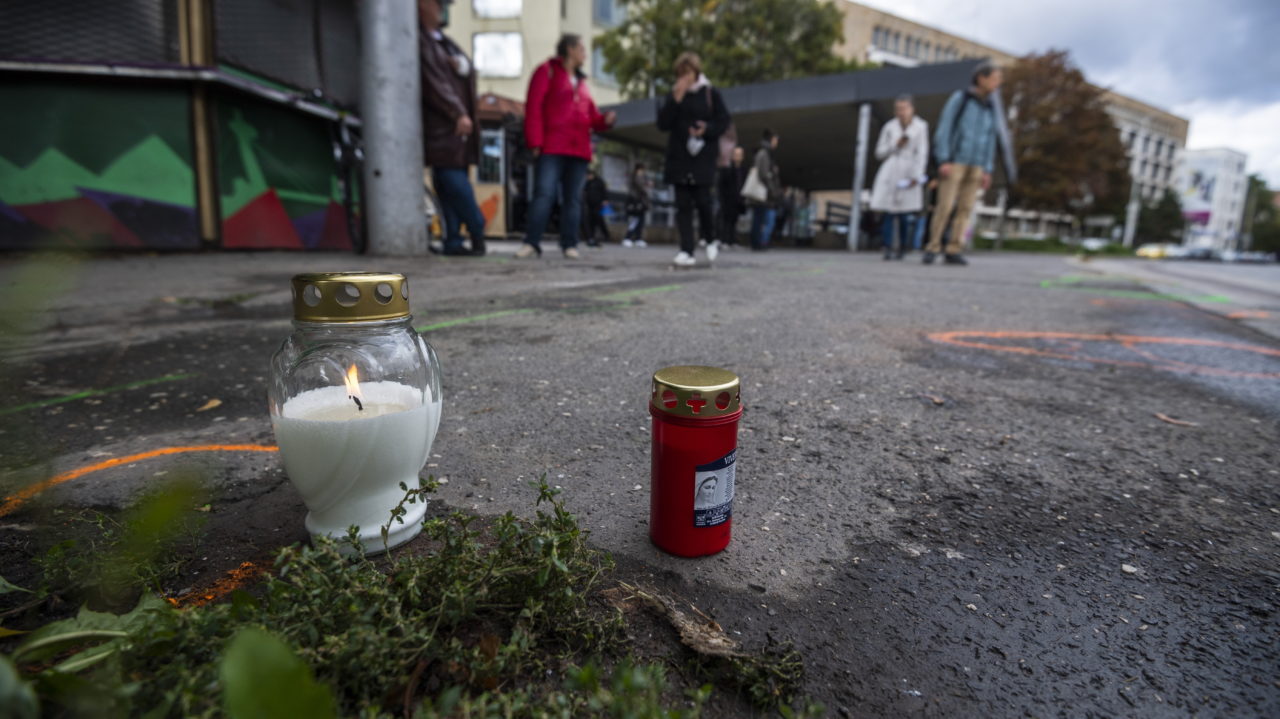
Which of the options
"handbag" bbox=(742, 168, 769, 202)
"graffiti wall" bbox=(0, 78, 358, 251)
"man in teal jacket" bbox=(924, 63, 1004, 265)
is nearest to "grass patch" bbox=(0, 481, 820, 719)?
"graffiti wall" bbox=(0, 78, 358, 251)

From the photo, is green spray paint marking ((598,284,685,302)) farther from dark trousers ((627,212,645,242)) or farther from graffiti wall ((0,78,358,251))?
dark trousers ((627,212,645,242))

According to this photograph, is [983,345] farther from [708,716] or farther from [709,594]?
[708,716]

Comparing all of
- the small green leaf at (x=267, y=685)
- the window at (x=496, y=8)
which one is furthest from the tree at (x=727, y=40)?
the small green leaf at (x=267, y=685)

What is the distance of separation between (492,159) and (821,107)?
7.42 m

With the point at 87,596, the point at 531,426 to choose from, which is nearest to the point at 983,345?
the point at 531,426

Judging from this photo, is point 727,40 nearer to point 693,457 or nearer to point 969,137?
point 969,137

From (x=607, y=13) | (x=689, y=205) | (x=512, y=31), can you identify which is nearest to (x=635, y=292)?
(x=689, y=205)

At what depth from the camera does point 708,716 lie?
0.82 m

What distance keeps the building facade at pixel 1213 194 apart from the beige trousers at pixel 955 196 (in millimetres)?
83884

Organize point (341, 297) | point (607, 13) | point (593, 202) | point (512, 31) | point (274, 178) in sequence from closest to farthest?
1. point (341, 297)
2. point (274, 178)
3. point (593, 202)
4. point (512, 31)
5. point (607, 13)

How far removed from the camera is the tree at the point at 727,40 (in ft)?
74.2

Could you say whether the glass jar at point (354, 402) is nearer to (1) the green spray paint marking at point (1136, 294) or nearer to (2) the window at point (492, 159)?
(1) the green spray paint marking at point (1136, 294)

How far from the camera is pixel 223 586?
1.03 metres

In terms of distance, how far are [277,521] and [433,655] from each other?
625mm
